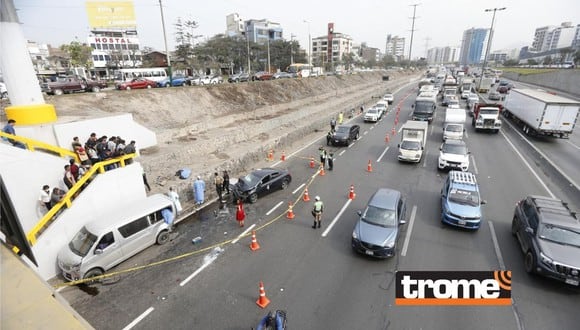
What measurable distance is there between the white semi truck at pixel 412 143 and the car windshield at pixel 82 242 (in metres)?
19.5

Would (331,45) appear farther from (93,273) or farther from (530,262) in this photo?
(93,273)

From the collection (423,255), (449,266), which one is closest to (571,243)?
(449,266)

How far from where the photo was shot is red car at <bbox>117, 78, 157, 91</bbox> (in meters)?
30.9

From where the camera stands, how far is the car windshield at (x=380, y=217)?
431 inches

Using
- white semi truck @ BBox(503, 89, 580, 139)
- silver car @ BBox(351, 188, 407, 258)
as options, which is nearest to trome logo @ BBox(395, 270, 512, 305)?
silver car @ BBox(351, 188, 407, 258)

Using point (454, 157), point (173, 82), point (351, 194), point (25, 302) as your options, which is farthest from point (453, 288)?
point (173, 82)

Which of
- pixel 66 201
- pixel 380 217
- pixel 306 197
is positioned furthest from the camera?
pixel 306 197

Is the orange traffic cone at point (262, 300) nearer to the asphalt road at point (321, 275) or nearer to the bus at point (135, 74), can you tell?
the asphalt road at point (321, 275)

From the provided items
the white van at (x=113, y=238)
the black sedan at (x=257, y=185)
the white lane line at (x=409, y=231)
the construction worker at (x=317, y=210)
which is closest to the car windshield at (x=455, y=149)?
the white lane line at (x=409, y=231)

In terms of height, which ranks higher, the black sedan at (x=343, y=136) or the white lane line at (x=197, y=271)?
the black sedan at (x=343, y=136)

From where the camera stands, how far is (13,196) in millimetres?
9750

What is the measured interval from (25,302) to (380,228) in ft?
33.0

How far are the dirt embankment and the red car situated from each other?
3574mm

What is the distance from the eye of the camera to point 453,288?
9469 mm
